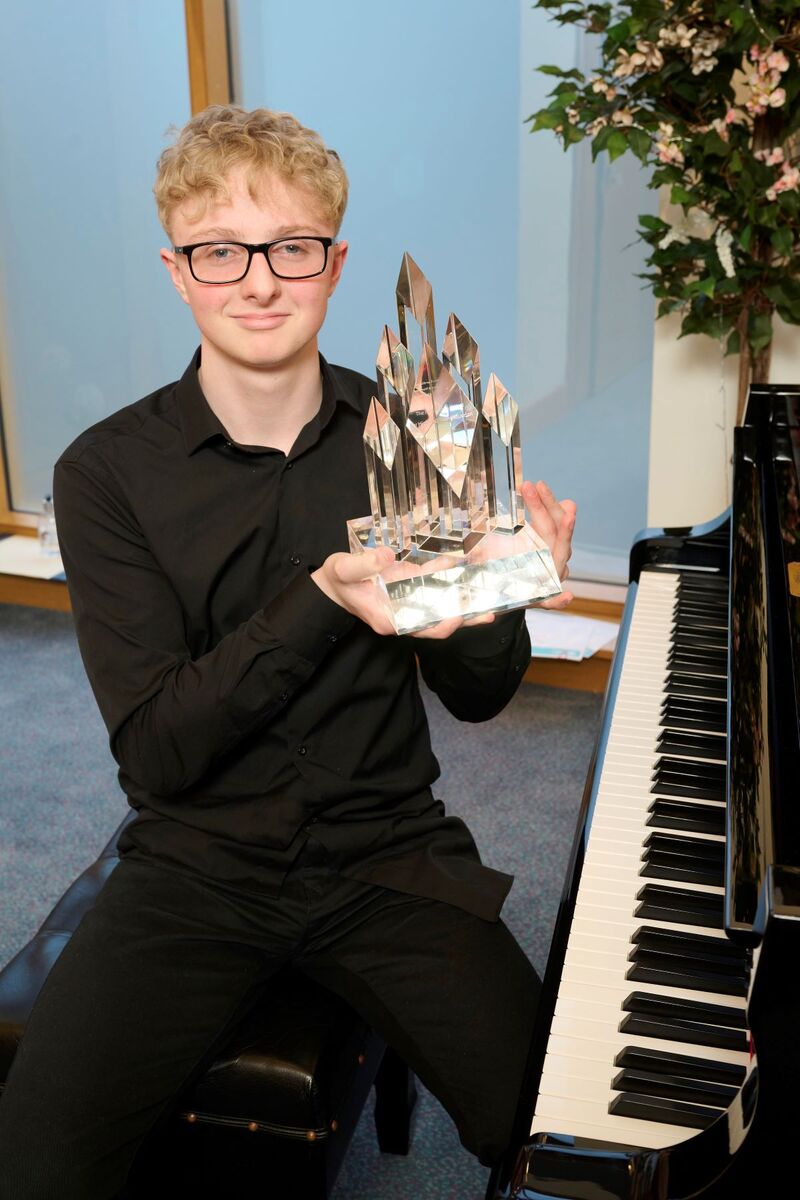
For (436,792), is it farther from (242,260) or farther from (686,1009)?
(686,1009)

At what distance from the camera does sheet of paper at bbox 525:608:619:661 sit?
365cm

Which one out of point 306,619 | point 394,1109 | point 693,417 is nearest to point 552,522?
point 306,619

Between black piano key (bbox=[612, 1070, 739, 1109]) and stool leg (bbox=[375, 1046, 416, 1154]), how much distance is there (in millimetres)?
882

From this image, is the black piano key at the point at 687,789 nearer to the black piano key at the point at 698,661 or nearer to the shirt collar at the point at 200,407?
the black piano key at the point at 698,661

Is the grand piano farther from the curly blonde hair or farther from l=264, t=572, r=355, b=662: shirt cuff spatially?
the curly blonde hair

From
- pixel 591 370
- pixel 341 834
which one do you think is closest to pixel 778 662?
pixel 341 834

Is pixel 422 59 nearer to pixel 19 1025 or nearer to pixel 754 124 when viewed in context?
pixel 754 124

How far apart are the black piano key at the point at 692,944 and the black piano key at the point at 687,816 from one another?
18 cm

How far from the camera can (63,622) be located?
449cm

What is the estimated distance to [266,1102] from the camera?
1463mm

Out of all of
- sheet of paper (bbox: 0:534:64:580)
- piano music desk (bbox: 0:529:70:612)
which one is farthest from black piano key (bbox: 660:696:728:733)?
piano music desk (bbox: 0:529:70:612)

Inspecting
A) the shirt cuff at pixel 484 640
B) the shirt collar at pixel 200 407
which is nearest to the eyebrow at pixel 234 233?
the shirt collar at pixel 200 407

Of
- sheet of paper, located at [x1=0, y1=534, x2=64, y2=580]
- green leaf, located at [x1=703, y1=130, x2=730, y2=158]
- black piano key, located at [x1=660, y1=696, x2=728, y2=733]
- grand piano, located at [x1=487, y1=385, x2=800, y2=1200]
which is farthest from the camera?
sheet of paper, located at [x1=0, y1=534, x2=64, y2=580]

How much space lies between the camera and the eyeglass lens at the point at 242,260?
60.1 inches
